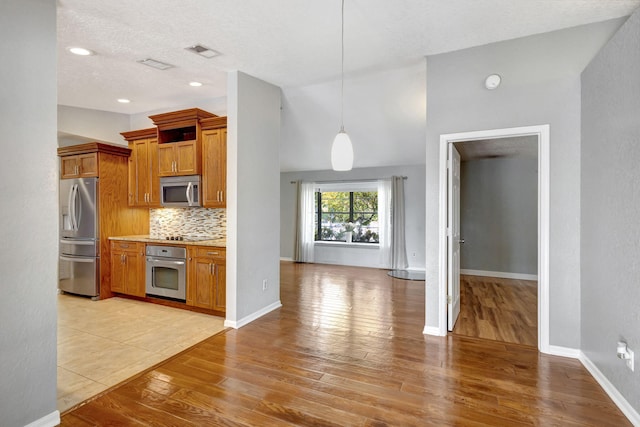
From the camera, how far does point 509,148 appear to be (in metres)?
5.52

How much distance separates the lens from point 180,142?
4480 mm

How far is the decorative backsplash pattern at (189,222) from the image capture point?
4.88 meters

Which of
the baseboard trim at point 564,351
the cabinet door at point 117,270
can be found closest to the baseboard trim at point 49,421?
the cabinet door at point 117,270

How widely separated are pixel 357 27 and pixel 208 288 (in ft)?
10.8

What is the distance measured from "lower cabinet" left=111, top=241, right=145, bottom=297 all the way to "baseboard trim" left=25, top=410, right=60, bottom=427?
273 centimetres

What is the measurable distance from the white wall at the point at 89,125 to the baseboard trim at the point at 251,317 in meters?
3.70

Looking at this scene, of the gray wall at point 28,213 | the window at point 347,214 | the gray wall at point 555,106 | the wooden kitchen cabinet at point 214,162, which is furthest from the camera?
the window at point 347,214

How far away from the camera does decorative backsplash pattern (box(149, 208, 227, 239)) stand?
16.0 feet

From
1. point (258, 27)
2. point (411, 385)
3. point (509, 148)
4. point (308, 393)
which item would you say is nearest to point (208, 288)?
point (308, 393)

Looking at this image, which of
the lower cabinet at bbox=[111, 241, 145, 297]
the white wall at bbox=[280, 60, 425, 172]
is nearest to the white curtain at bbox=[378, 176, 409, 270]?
the white wall at bbox=[280, 60, 425, 172]

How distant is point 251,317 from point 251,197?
4.70 ft

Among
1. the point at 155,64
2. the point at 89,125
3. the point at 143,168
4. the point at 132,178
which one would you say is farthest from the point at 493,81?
the point at 89,125

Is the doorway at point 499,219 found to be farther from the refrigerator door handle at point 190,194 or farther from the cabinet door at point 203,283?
the refrigerator door handle at point 190,194

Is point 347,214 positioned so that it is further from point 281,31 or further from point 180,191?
point 281,31
